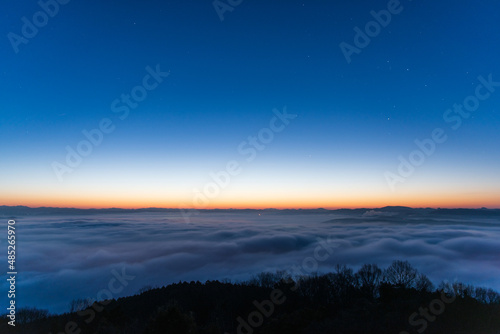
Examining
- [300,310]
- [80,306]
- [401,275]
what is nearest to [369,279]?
[401,275]

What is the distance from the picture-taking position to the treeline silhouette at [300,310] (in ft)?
80.1

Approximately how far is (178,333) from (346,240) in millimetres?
186912

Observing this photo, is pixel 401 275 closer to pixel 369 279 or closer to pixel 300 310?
pixel 369 279

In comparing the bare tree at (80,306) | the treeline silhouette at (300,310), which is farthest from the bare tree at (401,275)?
the bare tree at (80,306)

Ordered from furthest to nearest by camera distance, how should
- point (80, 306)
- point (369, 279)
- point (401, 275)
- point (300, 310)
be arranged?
point (369, 279) < point (401, 275) < point (80, 306) < point (300, 310)

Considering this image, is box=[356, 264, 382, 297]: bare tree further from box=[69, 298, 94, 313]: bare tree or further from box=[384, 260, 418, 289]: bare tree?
box=[69, 298, 94, 313]: bare tree

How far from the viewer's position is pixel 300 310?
28.4 metres

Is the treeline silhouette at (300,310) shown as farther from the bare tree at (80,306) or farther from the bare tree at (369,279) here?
the bare tree at (80,306)

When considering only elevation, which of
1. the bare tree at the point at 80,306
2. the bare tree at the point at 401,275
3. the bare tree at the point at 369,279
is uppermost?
the bare tree at the point at 401,275

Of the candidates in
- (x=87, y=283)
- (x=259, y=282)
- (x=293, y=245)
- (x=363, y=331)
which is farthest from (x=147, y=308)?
(x=293, y=245)

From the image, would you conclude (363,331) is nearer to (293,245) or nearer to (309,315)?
(309,315)

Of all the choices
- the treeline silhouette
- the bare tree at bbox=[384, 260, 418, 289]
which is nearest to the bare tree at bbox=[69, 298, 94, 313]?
the treeline silhouette

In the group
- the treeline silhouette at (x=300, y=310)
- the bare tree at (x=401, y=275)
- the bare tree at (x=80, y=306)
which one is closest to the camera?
the treeline silhouette at (x=300, y=310)

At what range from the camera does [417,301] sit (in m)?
34.1
